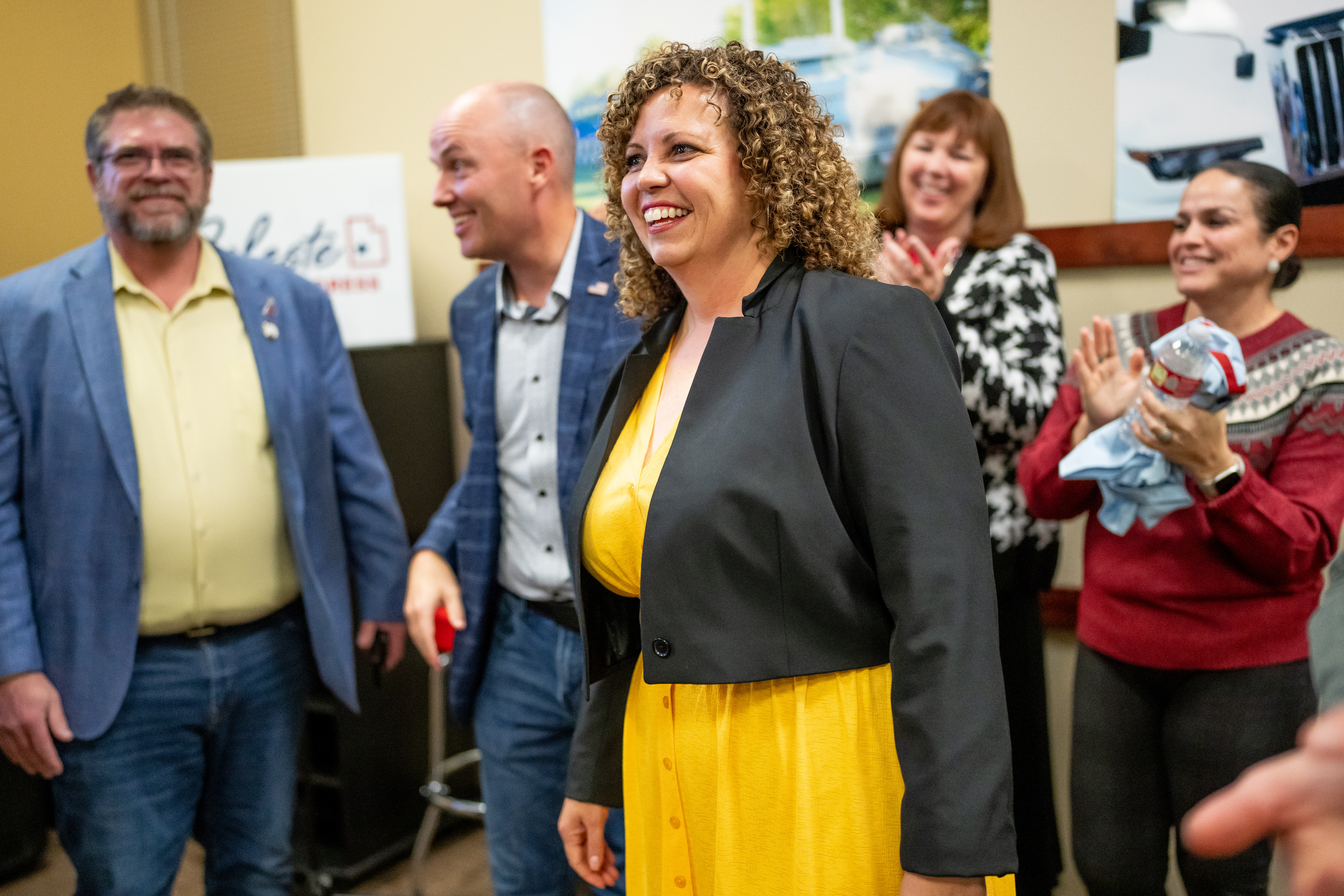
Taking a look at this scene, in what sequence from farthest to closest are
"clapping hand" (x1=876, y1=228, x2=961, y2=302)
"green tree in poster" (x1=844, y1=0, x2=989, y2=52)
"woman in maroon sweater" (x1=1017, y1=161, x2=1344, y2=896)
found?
"green tree in poster" (x1=844, y1=0, x2=989, y2=52)
"clapping hand" (x1=876, y1=228, x2=961, y2=302)
"woman in maroon sweater" (x1=1017, y1=161, x2=1344, y2=896)

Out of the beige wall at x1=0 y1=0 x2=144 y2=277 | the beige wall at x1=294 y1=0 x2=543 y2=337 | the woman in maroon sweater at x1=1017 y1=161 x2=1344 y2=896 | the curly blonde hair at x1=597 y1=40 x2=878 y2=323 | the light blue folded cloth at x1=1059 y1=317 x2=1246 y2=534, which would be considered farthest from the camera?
the beige wall at x1=0 y1=0 x2=144 y2=277

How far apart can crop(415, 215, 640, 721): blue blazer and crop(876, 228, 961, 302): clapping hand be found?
0.57 meters

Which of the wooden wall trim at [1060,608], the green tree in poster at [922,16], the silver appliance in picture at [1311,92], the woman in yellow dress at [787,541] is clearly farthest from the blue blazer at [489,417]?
the silver appliance in picture at [1311,92]

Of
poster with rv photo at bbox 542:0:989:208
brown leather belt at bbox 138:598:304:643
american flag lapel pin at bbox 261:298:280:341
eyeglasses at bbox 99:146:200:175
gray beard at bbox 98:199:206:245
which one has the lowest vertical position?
brown leather belt at bbox 138:598:304:643

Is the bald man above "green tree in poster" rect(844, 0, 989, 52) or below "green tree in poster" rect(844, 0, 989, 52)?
below

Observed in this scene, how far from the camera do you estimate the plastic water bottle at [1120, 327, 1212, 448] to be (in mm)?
1565

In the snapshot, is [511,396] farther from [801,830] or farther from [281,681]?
[801,830]

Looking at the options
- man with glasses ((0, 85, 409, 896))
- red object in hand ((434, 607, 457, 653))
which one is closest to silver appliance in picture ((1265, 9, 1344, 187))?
red object in hand ((434, 607, 457, 653))

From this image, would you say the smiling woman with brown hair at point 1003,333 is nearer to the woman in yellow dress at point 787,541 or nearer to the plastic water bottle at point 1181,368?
the plastic water bottle at point 1181,368

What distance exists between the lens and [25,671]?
5.86 feet

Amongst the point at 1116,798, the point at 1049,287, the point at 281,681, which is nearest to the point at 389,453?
the point at 281,681

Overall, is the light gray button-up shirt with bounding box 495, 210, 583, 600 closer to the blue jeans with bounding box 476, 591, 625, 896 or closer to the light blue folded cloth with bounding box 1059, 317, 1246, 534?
the blue jeans with bounding box 476, 591, 625, 896

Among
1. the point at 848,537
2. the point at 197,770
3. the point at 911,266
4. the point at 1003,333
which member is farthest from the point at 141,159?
the point at 1003,333

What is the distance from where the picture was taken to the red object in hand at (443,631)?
185cm
